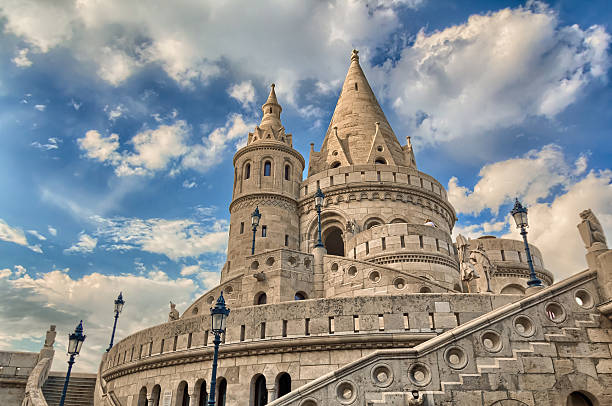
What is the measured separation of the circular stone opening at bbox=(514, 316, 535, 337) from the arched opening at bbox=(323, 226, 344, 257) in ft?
56.1

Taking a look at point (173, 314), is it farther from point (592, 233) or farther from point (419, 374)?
point (592, 233)

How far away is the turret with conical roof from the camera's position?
27656 millimetres

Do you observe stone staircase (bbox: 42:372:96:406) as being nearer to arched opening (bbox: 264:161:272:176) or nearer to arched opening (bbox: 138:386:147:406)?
arched opening (bbox: 138:386:147:406)

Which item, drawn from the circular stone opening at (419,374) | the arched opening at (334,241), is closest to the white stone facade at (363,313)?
the circular stone opening at (419,374)

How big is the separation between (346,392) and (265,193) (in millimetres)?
17699

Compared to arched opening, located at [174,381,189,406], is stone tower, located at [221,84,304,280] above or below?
above

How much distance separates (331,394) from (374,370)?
862mm

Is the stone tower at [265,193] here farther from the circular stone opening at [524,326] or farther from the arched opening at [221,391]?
the circular stone opening at [524,326]

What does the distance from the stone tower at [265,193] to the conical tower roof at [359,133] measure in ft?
9.24

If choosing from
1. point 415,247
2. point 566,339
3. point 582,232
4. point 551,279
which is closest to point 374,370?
point 566,339

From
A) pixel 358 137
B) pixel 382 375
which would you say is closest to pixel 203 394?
pixel 382 375

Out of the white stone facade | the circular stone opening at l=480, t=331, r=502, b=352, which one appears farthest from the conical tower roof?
the circular stone opening at l=480, t=331, r=502, b=352

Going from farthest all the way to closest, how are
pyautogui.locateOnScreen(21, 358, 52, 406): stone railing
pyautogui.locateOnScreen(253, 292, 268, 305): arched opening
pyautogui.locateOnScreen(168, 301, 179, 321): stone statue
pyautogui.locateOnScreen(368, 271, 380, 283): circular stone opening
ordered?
pyautogui.locateOnScreen(168, 301, 179, 321): stone statue, pyautogui.locateOnScreen(253, 292, 268, 305): arched opening, pyautogui.locateOnScreen(21, 358, 52, 406): stone railing, pyautogui.locateOnScreen(368, 271, 380, 283): circular stone opening

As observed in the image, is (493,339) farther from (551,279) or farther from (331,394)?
(551,279)
